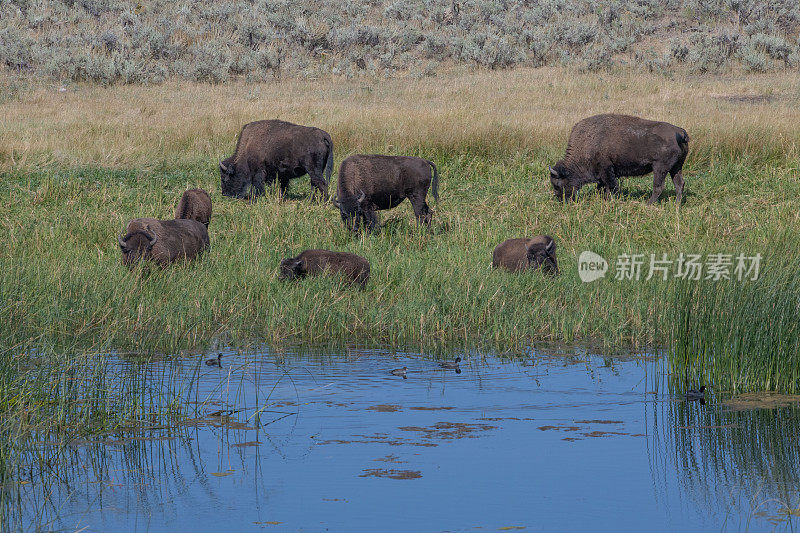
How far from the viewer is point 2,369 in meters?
6.30

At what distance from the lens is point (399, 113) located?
20.7 m

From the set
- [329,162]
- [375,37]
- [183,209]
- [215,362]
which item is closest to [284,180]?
[329,162]

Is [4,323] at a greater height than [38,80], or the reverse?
[38,80]

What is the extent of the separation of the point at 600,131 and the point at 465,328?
768 cm

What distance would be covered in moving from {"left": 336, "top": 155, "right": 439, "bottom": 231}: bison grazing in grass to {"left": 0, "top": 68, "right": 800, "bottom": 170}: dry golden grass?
4.60 meters

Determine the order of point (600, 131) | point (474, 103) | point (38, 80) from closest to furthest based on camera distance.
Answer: point (600, 131), point (474, 103), point (38, 80)

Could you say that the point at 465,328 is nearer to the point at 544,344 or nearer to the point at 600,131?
the point at 544,344

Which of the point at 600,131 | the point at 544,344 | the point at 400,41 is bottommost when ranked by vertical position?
the point at 544,344

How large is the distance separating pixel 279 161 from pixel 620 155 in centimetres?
529

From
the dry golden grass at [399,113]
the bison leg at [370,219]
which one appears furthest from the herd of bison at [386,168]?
the dry golden grass at [399,113]

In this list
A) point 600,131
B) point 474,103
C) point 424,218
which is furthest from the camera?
point 474,103

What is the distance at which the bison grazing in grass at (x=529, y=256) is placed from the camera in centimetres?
1100

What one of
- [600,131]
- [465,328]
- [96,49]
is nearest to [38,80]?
[96,49]

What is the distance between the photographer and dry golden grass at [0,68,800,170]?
18.2m
